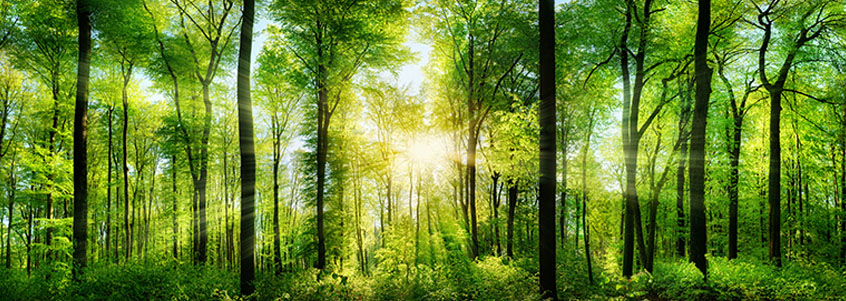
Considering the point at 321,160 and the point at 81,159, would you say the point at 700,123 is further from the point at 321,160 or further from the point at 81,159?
the point at 81,159

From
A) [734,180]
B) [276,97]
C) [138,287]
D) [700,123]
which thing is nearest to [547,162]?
[700,123]

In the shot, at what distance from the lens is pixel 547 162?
689cm

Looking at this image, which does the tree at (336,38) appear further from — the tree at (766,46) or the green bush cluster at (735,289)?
the tree at (766,46)

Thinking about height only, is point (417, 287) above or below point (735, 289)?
below

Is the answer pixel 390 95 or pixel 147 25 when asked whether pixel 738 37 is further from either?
pixel 147 25

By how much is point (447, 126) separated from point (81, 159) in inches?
565

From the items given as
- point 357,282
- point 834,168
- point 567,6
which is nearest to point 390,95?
point 567,6

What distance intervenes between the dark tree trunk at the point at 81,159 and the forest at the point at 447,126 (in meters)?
0.05

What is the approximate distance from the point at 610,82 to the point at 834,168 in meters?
10.8

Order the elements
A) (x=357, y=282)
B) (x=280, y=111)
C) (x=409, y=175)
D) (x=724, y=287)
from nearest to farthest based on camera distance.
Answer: (x=724, y=287) → (x=357, y=282) → (x=280, y=111) → (x=409, y=175)

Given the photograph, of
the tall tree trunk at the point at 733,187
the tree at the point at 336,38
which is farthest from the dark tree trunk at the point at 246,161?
the tall tree trunk at the point at 733,187

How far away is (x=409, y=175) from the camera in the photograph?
2136 cm

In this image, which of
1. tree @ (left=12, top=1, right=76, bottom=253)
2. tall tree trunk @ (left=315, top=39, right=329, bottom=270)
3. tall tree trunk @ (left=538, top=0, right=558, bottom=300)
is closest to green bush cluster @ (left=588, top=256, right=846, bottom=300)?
tall tree trunk @ (left=538, top=0, right=558, bottom=300)

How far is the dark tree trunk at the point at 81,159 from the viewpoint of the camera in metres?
9.44
